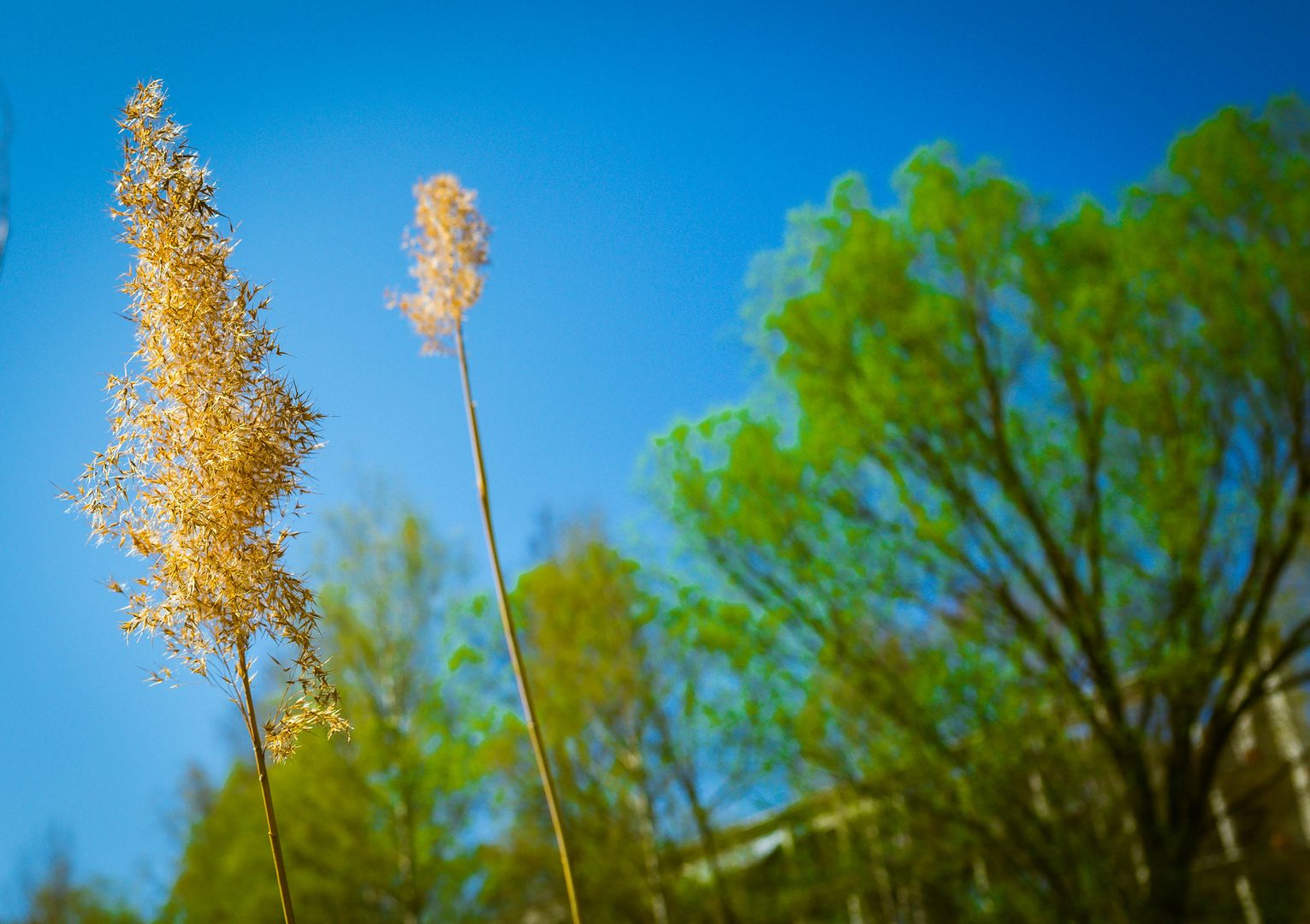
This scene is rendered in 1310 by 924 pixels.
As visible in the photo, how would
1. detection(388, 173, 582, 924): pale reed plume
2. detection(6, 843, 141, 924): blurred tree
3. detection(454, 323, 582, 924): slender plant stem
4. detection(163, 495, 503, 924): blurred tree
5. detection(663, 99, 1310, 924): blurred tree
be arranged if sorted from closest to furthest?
detection(454, 323, 582, 924): slender plant stem
detection(388, 173, 582, 924): pale reed plume
detection(663, 99, 1310, 924): blurred tree
detection(163, 495, 503, 924): blurred tree
detection(6, 843, 141, 924): blurred tree

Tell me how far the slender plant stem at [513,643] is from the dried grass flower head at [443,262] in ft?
0.27

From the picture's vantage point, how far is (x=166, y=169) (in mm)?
1524

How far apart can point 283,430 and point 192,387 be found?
6.4 inches

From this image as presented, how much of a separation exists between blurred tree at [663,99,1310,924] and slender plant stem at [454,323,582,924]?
4.79 metres

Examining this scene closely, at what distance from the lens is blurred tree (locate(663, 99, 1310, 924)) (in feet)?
21.2

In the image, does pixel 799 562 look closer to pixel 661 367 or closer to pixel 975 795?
pixel 975 795

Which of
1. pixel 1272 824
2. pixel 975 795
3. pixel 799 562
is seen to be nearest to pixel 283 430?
pixel 799 562

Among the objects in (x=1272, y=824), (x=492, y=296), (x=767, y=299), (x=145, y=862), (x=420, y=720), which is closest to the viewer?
(x=492, y=296)

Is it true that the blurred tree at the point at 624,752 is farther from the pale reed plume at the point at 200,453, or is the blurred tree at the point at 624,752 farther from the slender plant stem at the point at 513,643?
the pale reed plume at the point at 200,453

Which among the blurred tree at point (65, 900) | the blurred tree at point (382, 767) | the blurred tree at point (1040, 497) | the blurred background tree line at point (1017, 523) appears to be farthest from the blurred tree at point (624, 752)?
the blurred tree at point (65, 900)

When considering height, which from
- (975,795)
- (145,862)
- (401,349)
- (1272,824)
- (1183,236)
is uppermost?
(1183,236)

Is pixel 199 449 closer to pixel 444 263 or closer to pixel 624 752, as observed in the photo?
pixel 444 263

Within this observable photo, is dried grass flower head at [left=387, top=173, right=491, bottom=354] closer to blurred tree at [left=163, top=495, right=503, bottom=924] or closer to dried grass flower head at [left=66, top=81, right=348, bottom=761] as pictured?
dried grass flower head at [left=66, top=81, right=348, bottom=761]

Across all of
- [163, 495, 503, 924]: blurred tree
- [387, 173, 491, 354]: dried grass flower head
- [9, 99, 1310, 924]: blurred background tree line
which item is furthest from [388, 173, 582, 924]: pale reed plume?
[163, 495, 503, 924]: blurred tree
